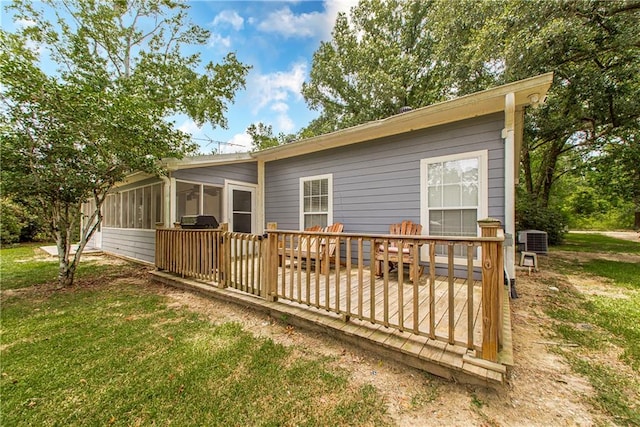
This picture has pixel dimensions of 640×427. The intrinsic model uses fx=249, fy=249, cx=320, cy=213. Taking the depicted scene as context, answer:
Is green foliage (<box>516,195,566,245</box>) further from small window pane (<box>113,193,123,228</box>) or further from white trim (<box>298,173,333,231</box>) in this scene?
small window pane (<box>113,193,123,228</box>)

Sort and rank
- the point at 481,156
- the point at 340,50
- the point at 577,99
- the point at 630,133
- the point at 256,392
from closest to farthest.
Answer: the point at 256,392 < the point at 481,156 < the point at 577,99 < the point at 630,133 < the point at 340,50

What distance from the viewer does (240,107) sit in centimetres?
1411

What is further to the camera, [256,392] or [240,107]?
[240,107]

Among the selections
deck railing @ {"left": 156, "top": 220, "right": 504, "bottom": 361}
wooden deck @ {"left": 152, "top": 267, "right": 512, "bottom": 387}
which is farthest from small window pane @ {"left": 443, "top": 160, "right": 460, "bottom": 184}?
wooden deck @ {"left": 152, "top": 267, "right": 512, "bottom": 387}

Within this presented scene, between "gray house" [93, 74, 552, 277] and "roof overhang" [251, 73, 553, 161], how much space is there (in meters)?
0.01

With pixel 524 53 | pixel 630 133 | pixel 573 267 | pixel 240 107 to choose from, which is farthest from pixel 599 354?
pixel 240 107

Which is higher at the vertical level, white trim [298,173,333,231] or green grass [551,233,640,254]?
white trim [298,173,333,231]

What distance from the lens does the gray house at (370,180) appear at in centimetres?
377

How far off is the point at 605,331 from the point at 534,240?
191 inches

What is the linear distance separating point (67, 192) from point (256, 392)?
492 cm

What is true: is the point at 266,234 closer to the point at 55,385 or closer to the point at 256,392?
the point at 256,392

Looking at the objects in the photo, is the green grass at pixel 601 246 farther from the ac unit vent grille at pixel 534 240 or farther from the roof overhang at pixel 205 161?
the roof overhang at pixel 205 161

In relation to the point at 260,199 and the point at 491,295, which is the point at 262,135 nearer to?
the point at 260,199

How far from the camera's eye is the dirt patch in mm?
1639
